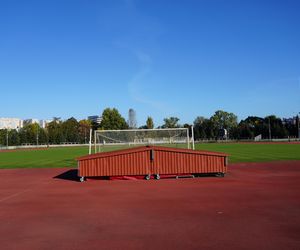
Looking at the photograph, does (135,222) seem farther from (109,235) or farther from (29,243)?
(29,243)

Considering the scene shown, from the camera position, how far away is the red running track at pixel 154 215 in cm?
774

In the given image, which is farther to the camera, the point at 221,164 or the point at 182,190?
the point at 221,164

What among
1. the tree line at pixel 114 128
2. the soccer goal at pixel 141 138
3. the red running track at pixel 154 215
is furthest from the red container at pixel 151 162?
the tree line at pixel 114 128

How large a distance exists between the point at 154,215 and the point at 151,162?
31.9 feet

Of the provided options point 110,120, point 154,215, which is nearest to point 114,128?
point 110,120

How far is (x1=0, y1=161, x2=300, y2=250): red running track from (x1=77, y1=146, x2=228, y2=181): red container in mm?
2394

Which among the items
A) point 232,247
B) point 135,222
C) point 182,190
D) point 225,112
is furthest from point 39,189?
point 225,112

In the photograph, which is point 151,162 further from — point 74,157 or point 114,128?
point 114,128

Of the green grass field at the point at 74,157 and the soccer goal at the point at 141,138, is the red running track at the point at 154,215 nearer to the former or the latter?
the green grass field at the point at 74,157

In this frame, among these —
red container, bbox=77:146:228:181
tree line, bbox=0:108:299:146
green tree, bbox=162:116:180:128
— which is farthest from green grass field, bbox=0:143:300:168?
green tree, bbox=162:116:180:128

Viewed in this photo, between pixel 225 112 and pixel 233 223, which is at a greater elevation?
pixel 225 112

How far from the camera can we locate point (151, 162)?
1998 cm

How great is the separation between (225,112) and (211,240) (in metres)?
151

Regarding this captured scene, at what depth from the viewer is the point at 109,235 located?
326 inches
